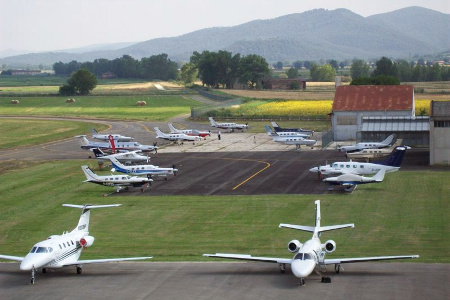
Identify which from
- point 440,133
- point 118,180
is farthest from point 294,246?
point 440,133

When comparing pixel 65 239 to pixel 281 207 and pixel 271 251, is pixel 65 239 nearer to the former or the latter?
pixel 271 251

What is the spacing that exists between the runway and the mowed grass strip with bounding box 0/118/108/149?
3139 inches

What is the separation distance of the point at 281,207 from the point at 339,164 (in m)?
14.0

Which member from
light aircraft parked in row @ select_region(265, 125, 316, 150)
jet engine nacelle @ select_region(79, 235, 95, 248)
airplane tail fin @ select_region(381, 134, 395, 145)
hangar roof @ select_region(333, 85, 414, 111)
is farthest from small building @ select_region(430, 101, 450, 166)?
jet engine nacelle @ select_region(79, 235, 95, 248)

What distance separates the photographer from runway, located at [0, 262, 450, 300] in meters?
37.3

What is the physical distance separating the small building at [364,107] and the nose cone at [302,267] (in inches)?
2873

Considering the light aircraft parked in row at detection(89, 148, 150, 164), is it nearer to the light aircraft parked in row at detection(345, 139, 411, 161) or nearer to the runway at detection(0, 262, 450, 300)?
the light aircraft parked in row at detection(345, 139, 411, 161)

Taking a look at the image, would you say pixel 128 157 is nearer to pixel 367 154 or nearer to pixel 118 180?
pixel 118 180

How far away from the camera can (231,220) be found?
58500mm

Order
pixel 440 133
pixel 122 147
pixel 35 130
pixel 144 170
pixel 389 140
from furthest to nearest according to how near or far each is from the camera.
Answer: pixel 35 130 < pixel 122 147 < pixel 389 140 < pixel 440 133 < pixel 144 170

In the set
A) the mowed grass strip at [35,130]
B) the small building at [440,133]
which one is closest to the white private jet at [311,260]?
the small building at [440,133]

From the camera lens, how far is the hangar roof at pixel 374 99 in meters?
111

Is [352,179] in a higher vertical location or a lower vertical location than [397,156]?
lower

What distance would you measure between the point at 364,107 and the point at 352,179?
44.0 meters
